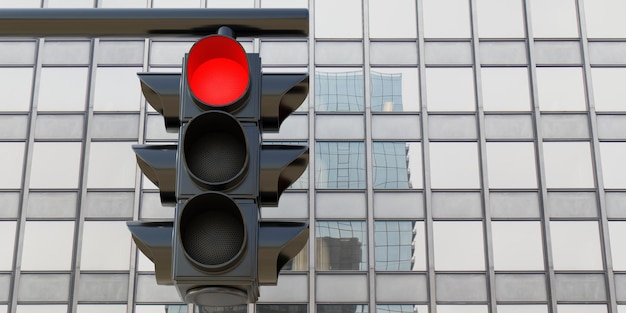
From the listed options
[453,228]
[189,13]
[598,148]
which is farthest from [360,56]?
[189,13]

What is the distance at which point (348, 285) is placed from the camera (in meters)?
26.4

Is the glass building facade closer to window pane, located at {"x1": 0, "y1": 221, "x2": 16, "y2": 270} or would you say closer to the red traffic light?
window pane, located at {"x1": 0, "y1": 221, "x2": 16, "y2": 270}

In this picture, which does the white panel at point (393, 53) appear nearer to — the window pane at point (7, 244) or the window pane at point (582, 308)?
the window pane at point (582, 308)

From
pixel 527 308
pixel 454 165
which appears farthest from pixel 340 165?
pixel 527 308

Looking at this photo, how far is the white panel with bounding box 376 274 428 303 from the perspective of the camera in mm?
26203

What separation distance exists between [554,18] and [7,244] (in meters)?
20.1

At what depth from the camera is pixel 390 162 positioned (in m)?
27.5

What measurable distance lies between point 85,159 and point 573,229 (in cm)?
1626

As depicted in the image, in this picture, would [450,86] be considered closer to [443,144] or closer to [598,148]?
[443,144]

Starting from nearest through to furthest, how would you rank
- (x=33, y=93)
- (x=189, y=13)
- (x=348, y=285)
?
(x=189, y=13) < (x=348, y=285) < (x=33, y=93)

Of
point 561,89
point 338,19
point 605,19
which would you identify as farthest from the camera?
point 338,19

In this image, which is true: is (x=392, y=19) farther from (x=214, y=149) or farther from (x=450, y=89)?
(x=214, y=149)

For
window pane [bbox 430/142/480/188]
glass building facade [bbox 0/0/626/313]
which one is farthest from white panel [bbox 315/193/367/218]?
window pane [bbox 430/142/480/188]

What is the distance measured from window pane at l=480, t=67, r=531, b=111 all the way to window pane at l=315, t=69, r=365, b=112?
4.27m
